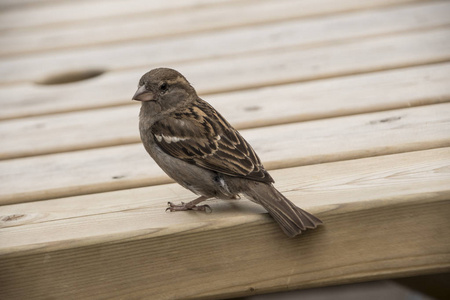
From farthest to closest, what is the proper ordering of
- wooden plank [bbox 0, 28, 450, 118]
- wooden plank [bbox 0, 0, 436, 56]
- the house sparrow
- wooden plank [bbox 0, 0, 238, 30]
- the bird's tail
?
wooden plank [bbox 0, 0, 238, 30], wooden plank [bbox 0, 0, 436, 56], wooden plank [bbox 0, 28, 450, 118], the house sparrow, the bird's tail

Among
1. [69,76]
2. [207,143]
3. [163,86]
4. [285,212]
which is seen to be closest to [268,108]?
[163,86]

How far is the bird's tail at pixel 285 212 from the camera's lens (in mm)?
A: 2084

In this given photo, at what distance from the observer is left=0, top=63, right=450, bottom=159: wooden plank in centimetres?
303

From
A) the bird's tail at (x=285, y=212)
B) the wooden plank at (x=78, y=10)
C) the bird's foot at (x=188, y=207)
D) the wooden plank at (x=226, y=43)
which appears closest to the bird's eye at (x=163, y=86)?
the bird's foot at (x=188, y=207)

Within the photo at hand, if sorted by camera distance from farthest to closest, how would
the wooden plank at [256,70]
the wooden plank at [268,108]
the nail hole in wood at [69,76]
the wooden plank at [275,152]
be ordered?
the nail hole in wood at [69,76] < the wooden plank at [256,70] < the wooden plank at [268,108] < the wooden plank at [275,152]

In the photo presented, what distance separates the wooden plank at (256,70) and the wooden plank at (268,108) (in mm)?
98

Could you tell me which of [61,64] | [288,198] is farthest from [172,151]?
[61,64]

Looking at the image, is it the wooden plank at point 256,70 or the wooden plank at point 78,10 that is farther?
the wooden plank at point 78,10

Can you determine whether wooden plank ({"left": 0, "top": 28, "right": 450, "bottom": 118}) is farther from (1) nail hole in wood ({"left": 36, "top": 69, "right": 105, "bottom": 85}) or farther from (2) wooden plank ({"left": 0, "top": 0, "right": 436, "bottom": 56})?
(2) wooden plank ({"left": 0, "top": 0, "right": 436, "bottom": 56})

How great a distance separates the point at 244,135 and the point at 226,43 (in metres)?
1.24

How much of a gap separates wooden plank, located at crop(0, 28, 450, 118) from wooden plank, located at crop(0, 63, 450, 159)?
0.32 feet

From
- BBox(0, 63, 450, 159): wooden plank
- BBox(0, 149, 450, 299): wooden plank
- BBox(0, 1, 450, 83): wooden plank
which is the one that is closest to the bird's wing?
BBox(0, 149, 450, 299): wooden plank

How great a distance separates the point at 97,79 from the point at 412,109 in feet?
5.70

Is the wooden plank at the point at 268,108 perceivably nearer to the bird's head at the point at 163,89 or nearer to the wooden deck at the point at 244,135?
the wooden deck at the point at 244,135
